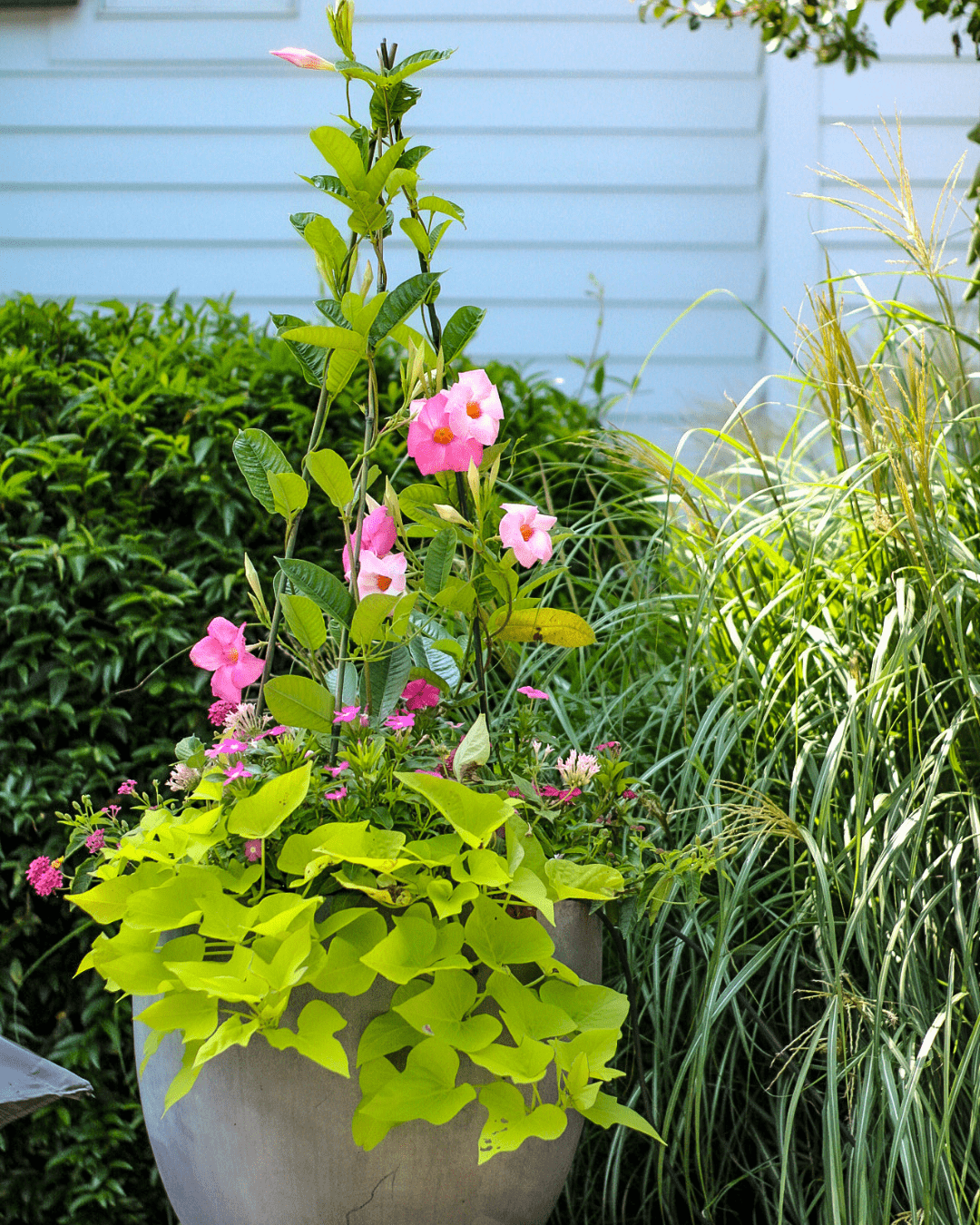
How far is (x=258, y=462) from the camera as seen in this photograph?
1043mm

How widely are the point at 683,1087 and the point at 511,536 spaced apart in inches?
33.6

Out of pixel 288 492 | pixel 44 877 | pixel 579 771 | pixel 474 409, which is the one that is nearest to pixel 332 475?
pixel 288 492

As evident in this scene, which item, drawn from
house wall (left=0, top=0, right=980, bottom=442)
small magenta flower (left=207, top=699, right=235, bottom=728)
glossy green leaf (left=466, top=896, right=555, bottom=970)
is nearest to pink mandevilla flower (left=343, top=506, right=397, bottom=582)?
small magenta flower (left=207, top=699, right=235, bottom=728)

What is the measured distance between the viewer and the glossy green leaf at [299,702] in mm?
963

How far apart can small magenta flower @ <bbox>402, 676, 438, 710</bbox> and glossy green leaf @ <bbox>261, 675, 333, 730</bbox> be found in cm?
11

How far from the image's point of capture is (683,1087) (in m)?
1.39

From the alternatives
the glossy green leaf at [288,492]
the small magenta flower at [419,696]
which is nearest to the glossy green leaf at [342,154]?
the glossy green leaf at [288,492]

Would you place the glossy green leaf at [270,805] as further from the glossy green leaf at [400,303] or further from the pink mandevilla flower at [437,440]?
the glossy green leaf at [400,303]

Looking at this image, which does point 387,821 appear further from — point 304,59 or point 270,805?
point 304,59

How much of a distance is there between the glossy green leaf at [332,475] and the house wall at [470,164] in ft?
6.96

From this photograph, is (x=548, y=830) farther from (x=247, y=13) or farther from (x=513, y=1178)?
(x=247, y=13)

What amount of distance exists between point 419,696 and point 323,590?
165 millimetres

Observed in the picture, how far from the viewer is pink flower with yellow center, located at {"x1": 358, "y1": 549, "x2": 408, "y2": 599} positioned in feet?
3.31

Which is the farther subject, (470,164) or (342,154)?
(470,164)
